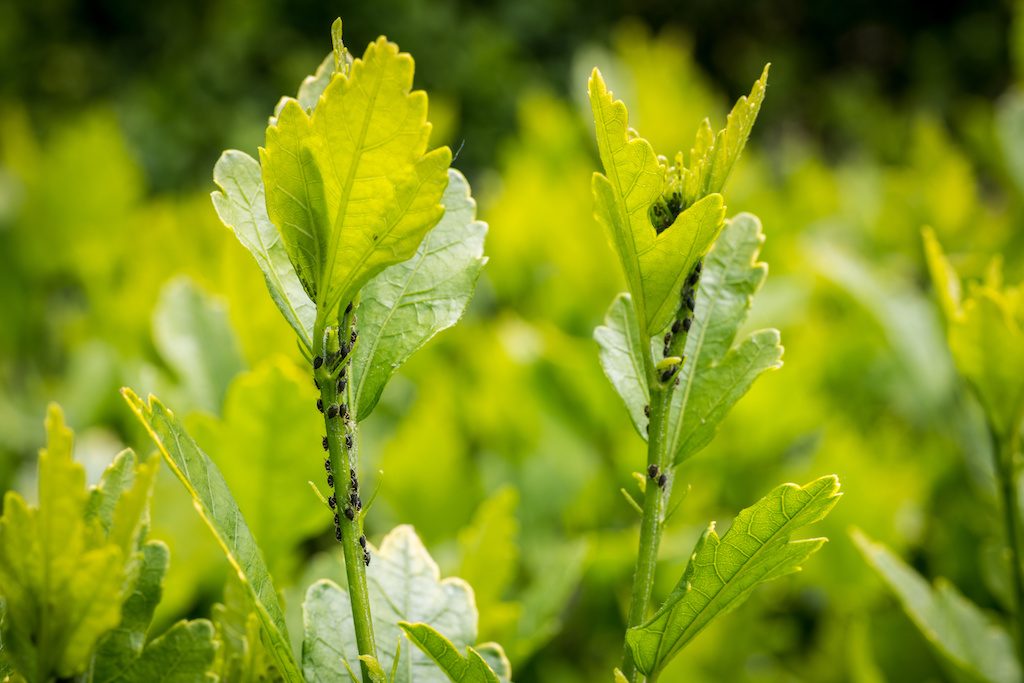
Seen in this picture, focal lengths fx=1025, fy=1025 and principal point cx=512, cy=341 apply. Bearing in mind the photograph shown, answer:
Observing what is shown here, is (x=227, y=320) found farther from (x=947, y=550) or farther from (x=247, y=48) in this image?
(x=247, y=48)

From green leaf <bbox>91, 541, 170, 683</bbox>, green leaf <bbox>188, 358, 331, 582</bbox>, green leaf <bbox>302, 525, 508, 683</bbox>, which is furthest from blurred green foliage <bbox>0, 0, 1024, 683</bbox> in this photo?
green leaf <bbox>91, 541, 170, 683</bbox>

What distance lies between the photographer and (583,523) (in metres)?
1.60

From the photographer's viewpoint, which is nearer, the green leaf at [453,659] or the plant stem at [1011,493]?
the green leaf at [453,659]

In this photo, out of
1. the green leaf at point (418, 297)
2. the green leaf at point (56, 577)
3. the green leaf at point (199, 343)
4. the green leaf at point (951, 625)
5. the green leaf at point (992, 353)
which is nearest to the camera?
the green leaf at point (56, 577)

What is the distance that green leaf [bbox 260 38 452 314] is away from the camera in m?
0.59

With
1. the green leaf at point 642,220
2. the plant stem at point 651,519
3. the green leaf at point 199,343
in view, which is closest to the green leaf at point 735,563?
the plant stem at point 651,519

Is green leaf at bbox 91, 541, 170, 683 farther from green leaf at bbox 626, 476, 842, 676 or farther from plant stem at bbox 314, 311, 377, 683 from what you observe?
green leaf at bbox 626, 476, 842, 676

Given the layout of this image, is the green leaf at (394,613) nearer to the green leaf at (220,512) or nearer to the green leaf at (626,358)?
the green leaf at (220,512)

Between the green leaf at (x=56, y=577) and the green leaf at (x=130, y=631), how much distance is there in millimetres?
68

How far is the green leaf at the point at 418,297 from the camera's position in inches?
27.0

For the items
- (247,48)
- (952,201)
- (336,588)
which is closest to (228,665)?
(336,588)

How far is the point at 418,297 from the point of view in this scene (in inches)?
28.2

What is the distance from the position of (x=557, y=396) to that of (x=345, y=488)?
100 centimetres

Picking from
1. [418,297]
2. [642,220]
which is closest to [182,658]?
[418,297]
